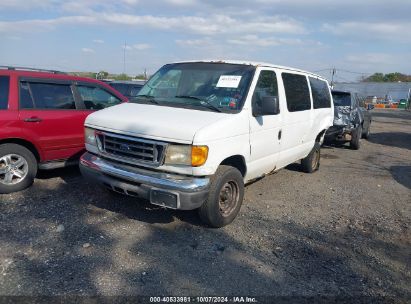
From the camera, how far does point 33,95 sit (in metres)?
5.80

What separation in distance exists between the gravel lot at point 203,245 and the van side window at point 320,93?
1775mm

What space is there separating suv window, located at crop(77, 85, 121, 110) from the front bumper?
2.41 meters

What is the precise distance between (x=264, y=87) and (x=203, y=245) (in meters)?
2.31

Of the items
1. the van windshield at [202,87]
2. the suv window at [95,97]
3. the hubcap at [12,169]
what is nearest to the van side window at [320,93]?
the van windshield at [202,87]

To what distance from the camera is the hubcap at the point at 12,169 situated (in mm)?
5492

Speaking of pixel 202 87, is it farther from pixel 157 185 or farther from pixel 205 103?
pixel 157 185

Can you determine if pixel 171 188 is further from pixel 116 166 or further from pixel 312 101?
pixel 312 101

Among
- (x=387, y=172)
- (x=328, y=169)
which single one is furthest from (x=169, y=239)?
(x=387, y=172)

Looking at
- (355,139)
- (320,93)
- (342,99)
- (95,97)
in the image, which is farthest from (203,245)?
(342,99)

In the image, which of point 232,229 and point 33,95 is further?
point 33,95

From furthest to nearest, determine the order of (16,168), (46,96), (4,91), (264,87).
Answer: (46,96) → (16,168) → (4,91) → (264,87)

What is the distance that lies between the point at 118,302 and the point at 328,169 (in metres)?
6.30

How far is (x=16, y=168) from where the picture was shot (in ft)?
18.4

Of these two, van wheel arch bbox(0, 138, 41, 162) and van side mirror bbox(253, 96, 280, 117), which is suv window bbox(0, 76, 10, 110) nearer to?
van wheel arch bbox(0, 138, 41, 162)
